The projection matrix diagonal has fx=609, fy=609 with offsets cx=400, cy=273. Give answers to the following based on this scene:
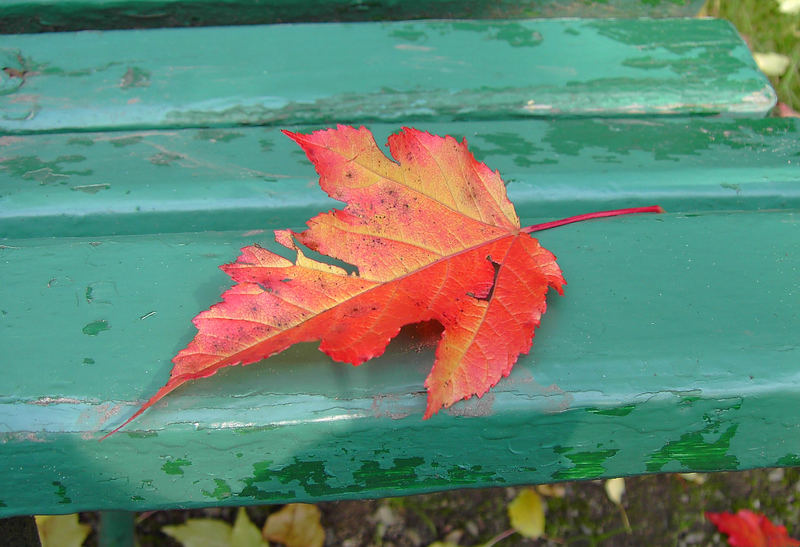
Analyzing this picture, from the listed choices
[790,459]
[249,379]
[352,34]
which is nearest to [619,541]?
[790,459]

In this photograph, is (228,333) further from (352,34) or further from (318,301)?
(352,34)

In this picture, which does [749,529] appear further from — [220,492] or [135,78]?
[135,78]

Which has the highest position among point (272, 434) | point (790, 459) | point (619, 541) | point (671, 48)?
point (671, 48)

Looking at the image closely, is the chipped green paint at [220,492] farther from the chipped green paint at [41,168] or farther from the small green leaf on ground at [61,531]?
the small green leaf on ground at [61,531]

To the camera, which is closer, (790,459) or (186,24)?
(790,459)

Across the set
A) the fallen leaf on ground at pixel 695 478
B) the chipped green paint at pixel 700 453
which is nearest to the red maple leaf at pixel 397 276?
the chipped green paint at pixel 700 453

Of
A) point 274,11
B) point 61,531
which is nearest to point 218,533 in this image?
point 61,531

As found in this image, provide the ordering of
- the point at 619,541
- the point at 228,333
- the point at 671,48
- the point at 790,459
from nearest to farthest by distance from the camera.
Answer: the point at 228,333 < the point at 790,459 < the point at 671,48 < the point at 619,541

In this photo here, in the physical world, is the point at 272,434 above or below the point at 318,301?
below
